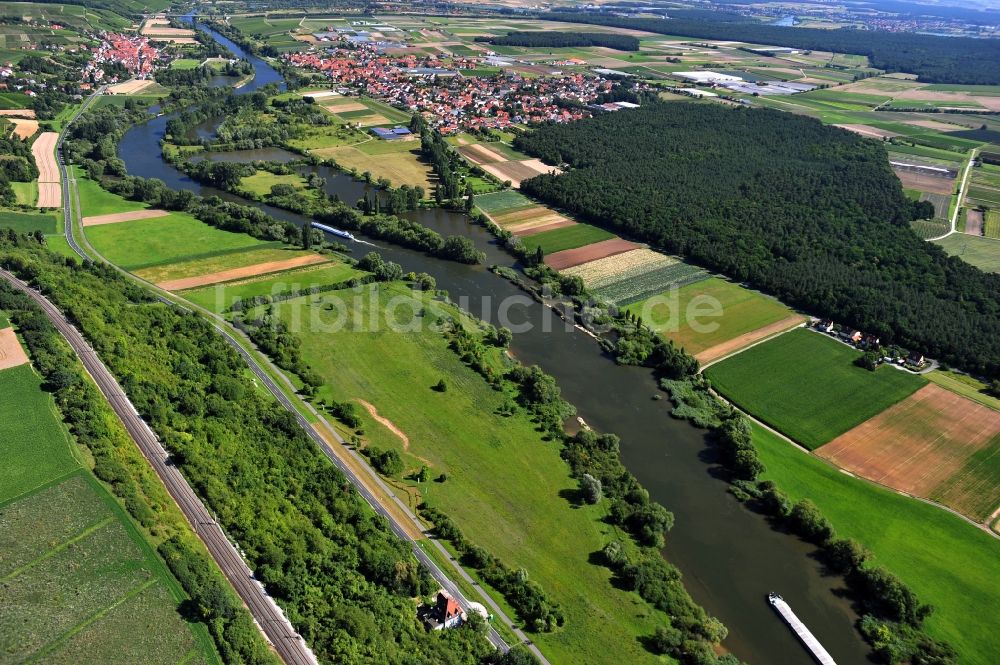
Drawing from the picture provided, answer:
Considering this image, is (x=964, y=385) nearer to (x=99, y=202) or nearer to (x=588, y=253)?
(x=588, y=253)

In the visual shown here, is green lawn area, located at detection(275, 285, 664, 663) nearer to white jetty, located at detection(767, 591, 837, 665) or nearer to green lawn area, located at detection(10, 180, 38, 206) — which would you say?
white jetty, located at detection(767, 591, 837, 665)

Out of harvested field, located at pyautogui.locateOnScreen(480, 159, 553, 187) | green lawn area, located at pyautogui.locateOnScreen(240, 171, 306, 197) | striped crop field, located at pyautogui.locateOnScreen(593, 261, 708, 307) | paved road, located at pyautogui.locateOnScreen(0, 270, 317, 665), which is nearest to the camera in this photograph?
paved road, located at pyautogui.locateOnScreen(0, 270, 317, 665)

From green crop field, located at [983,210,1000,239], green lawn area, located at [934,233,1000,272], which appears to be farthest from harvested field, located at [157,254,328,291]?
green crop field, located at [983,210,1000,239]

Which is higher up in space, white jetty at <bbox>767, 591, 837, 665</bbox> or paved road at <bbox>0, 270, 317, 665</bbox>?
paved road at <bbox>0, 270, 317, 665</bbox>

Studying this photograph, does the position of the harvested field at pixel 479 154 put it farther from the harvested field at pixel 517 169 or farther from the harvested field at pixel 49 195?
the harvested field at pixel 49 195


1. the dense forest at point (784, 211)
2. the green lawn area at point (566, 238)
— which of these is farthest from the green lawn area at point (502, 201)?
the green lawn area at point (566, 238)

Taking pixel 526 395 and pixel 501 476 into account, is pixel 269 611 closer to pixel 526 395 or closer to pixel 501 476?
pixel 501 476

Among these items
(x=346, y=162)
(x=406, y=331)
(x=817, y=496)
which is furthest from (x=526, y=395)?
(x=346, y=162)
